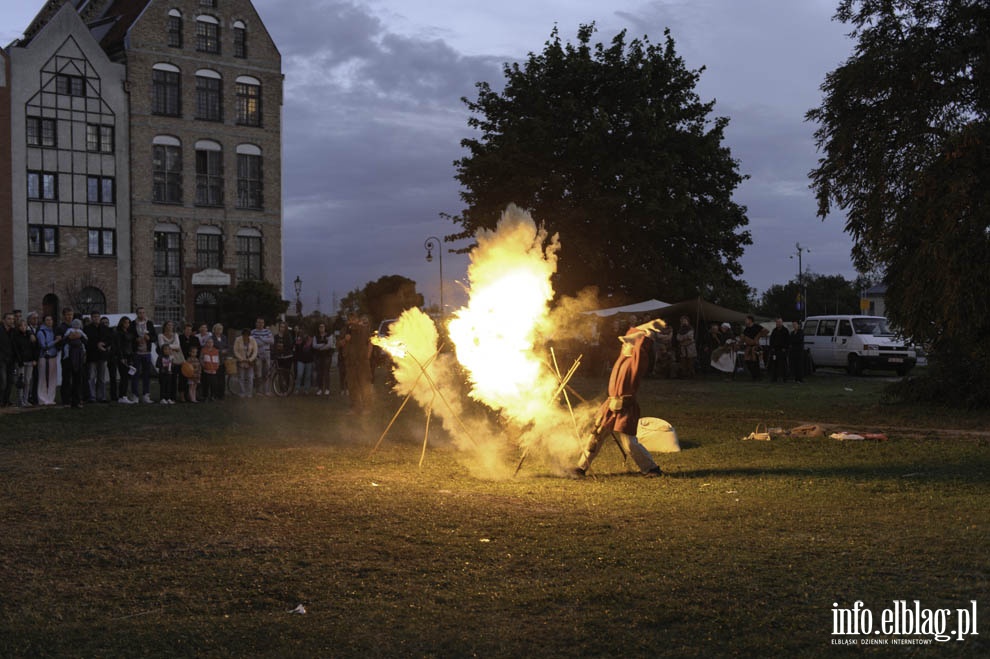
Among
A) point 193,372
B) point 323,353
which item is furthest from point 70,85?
point 193,372

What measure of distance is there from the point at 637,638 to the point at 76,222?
56278 millimetres

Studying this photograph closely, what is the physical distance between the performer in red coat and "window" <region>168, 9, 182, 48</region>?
175 feet

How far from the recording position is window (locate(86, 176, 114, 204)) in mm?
56312

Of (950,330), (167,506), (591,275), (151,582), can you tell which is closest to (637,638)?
(151,582)

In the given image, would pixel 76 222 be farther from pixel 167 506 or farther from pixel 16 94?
pixel 167 506

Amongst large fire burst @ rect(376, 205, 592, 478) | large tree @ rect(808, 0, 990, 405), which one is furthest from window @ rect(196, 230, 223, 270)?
large fire burst @ rect(376, 205, 592, 478)

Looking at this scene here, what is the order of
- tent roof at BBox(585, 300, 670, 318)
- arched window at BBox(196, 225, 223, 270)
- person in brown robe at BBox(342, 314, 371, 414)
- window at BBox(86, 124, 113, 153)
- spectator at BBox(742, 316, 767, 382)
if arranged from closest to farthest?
person in brown robe at BBox(342, 314, 371, 414) → spectator at BBox(742, 316, 767, 382) → tent roof at BBox(585, 300, 670, 318) → window at BBox(86, 124, 113, 153) → arched window at BBox(196, 225, 223, 270)

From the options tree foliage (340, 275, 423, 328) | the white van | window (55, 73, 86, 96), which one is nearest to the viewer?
the white van

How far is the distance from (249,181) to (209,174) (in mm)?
2601

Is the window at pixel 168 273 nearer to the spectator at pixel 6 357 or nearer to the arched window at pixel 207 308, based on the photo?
the arched window at pixel 207 308

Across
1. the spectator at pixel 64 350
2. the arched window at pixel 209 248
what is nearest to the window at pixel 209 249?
the arched window at pixel 209 248

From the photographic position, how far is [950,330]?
64.7ft

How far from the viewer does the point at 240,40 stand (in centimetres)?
6097

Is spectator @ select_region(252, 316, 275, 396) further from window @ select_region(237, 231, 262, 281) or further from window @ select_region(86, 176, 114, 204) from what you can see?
window @ select_region(237, 231, 262, 281)
